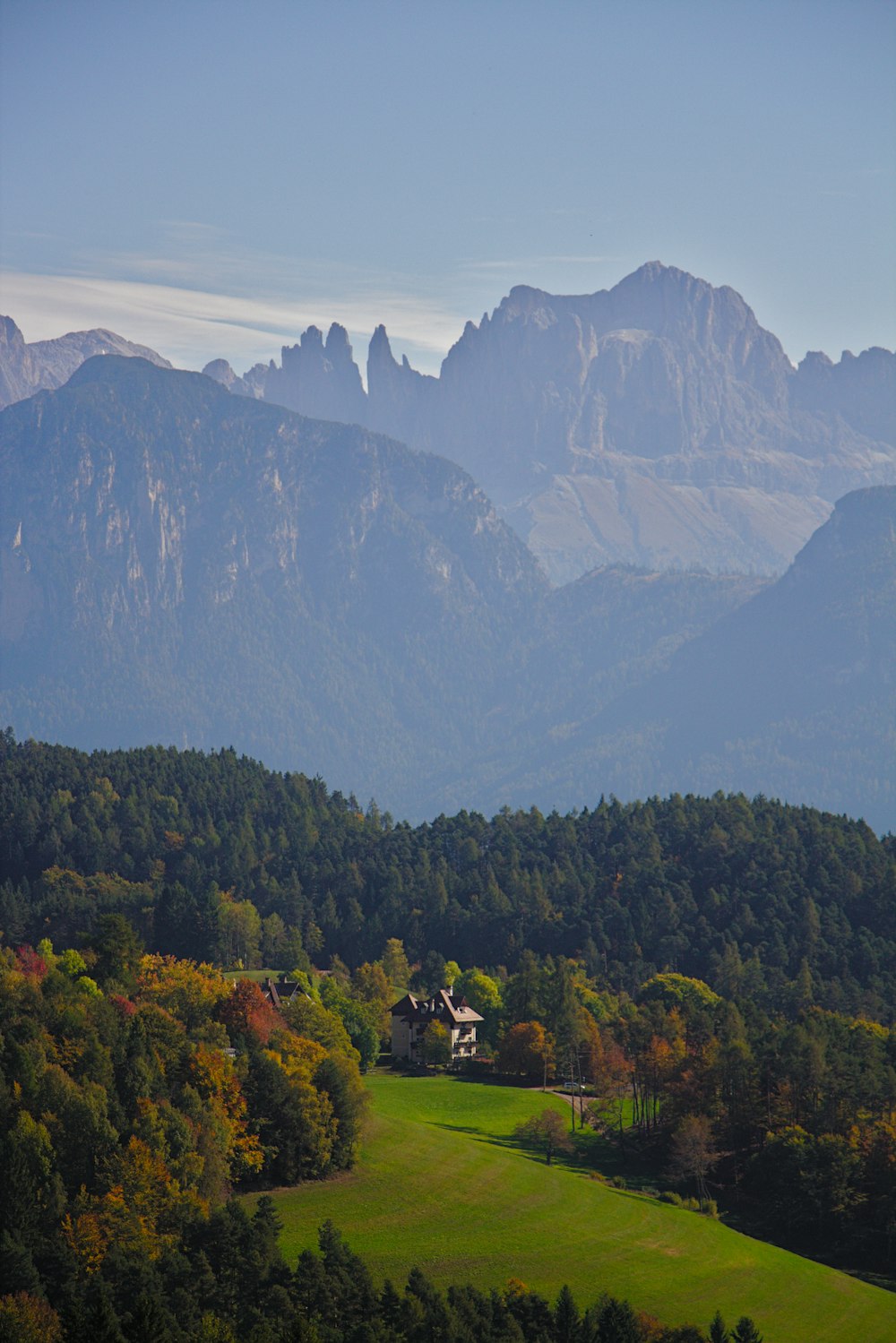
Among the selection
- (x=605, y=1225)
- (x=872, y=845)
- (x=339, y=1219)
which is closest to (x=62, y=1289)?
(x=339, y=1219)

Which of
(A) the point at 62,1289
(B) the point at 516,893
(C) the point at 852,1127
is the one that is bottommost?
(A) the point at 62,1289

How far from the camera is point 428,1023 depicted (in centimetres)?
13000

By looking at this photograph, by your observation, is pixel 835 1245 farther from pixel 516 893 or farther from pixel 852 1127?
pixel 516 893

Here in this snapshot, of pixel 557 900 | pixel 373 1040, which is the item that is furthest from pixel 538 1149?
pixel 557 900

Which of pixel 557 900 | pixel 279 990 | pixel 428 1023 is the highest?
pixel 557 900

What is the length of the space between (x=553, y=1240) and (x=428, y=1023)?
43860 mm

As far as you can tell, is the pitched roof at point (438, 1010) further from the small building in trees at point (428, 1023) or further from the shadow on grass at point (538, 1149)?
the shadow on grass at point (538, 1149)

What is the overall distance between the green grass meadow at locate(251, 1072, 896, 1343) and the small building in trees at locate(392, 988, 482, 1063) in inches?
1175

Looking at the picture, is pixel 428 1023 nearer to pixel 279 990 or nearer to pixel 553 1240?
pixel 279 990

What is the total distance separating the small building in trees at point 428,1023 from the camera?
13012 centimetres

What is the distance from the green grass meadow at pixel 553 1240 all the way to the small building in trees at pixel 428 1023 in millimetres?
29841

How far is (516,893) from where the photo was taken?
612ft

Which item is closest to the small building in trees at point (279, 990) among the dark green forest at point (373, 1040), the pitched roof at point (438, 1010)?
the dark green forest at point (373, 1040)

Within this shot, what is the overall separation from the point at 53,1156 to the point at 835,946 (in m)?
101
